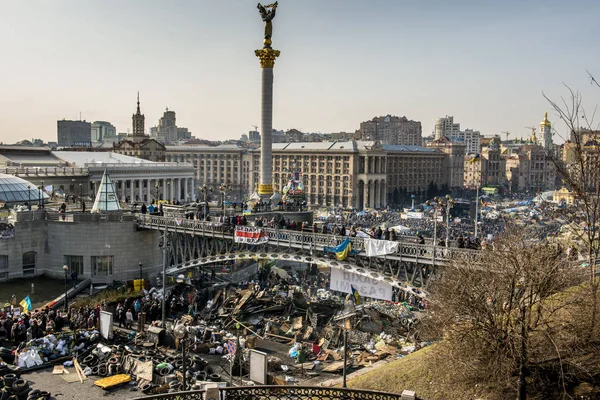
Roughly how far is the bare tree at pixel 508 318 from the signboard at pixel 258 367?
24.6ft

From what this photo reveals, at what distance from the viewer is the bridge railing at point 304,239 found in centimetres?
2420

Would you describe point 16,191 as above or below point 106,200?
A: above

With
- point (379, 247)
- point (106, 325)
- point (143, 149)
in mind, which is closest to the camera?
point (379, 247)

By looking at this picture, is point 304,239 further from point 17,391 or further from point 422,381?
point 17,391

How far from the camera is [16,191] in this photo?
4475 centimetres

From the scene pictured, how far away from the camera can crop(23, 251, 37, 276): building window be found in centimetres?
3784

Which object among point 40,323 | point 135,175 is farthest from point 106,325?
point 135,175

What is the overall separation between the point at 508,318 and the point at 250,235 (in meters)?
18.6

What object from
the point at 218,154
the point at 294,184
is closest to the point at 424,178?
the point at 218,154

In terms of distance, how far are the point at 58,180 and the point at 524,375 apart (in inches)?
2452

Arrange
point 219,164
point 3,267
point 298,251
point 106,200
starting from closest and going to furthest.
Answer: point 298,251, point 3,267, point 106,200, point 219,164

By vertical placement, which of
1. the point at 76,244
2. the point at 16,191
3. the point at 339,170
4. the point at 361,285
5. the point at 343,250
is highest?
the point at 339,170

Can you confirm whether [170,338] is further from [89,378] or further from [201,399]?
[201,399]

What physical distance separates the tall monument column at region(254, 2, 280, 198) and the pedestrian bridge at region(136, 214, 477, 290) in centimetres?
1341
